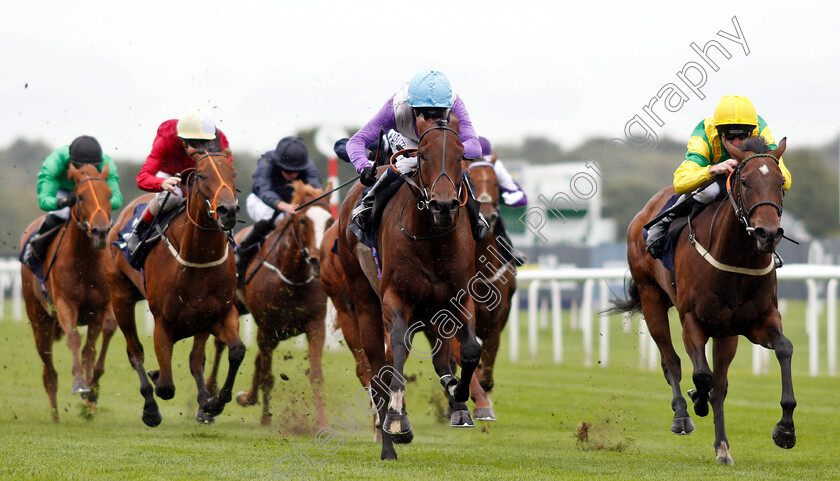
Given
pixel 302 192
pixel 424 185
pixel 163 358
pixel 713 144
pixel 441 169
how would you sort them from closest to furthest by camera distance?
pixel 441 169 → pixel 424 185 → pixel 713 144 → pixel 163 358 → pixel 302 192

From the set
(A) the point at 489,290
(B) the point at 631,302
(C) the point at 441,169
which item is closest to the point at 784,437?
(C) the point at 441,169

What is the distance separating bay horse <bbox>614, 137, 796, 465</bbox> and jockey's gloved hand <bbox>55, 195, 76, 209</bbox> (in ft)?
16.0

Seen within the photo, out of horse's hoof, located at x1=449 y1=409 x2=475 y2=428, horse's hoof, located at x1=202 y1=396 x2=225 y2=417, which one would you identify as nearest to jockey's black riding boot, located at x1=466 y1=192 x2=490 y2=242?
horse's hoof, located at x1=449 y1=409 x2=475 y2=428

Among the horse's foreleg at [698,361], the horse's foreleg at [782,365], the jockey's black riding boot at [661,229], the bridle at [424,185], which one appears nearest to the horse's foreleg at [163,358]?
the bridle at [424,185]

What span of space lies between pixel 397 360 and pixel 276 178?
4042 millimetres

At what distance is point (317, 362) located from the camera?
8367mm

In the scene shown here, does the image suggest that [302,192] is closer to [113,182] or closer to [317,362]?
[317,362]

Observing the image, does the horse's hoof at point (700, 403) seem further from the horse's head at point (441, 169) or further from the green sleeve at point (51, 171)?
the green sleeve at point (51, 171)

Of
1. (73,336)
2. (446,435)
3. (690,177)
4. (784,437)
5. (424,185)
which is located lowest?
(446,435)

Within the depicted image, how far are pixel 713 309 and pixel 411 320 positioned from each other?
1.70m

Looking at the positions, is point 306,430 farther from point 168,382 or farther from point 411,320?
point 411,320

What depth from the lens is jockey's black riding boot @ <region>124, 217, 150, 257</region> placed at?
7.67m

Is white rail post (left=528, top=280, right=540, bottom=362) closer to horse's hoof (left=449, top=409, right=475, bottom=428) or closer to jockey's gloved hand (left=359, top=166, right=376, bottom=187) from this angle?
horse's hoof (left=449, top=409, right=475, bottom=428)

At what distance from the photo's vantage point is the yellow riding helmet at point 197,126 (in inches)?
292
